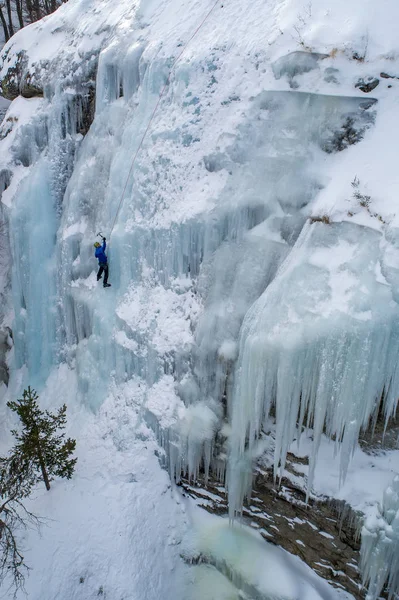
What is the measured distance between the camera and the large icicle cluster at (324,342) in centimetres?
554

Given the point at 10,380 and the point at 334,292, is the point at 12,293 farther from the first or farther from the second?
the point at 334,292

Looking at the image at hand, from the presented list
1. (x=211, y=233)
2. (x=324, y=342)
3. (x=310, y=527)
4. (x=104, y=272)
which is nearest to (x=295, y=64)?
(x=211, y=233)

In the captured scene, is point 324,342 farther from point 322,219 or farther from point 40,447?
point 40,447

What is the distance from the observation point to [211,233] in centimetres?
754

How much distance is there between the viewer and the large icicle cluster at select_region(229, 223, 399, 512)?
5.54 meters

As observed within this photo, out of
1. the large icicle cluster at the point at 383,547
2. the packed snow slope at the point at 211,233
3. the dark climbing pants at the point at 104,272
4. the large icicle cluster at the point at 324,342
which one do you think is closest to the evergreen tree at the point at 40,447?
the packed snow slope at the point at 211,233

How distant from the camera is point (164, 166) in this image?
8531 millimetres

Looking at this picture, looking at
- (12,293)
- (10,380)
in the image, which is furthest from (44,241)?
(10,380)

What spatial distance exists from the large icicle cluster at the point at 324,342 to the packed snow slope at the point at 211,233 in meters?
0.02

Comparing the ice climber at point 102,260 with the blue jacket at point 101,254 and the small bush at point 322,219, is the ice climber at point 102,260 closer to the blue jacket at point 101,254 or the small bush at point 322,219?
the blue jacket at point 101,254

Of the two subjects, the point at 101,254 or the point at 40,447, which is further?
the point at 101,254

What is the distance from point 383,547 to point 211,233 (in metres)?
5.16

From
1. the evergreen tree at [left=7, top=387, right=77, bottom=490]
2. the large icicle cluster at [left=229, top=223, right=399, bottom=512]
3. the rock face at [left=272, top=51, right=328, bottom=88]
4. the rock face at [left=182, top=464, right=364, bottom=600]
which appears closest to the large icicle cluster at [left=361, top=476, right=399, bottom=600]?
the rock face at [left=182, top=464, right=364, bottom=600]

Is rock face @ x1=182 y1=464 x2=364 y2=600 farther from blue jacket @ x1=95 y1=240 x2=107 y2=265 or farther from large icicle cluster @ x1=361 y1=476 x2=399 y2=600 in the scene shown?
blue jacket @ x1=95 y1=240 x2=107 y2=265
